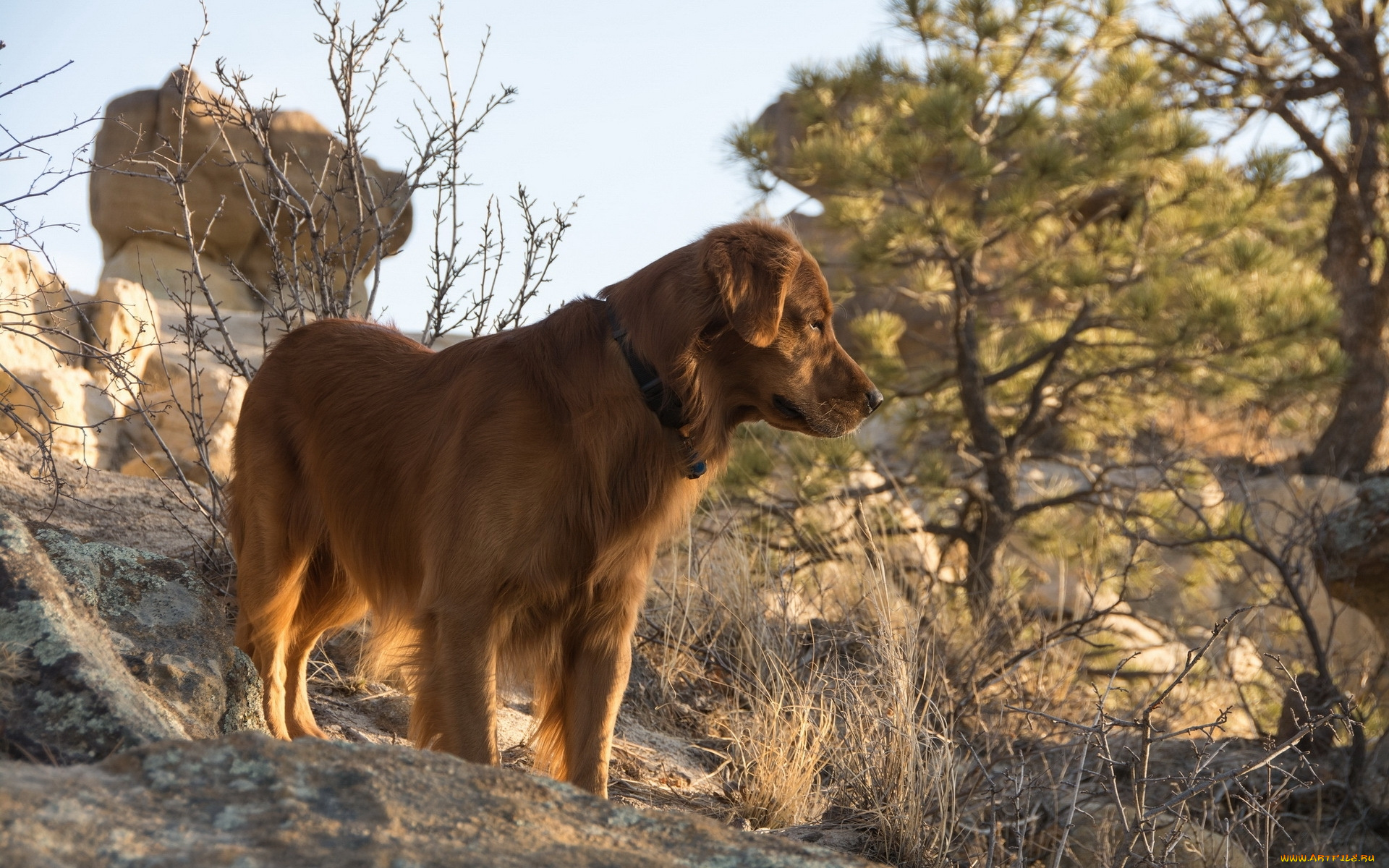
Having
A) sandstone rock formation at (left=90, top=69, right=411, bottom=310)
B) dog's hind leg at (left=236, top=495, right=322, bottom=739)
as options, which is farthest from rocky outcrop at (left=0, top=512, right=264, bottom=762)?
sandstone rock formation at (left=90, top=69, right=411, bottom=310)

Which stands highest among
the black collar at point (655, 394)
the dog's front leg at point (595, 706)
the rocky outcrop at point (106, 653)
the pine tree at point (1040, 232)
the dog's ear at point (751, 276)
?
the pine tree at point (1040, 232)

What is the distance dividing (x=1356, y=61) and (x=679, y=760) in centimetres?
1268

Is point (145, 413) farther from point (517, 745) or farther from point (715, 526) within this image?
point (715, 526)

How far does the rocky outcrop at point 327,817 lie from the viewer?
137 centimetres

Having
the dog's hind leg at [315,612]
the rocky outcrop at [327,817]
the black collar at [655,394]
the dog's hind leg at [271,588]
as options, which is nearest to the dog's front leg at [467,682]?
the black collar at [655,394]

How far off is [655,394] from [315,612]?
162cm

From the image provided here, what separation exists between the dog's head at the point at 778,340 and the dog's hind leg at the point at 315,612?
1555 mm

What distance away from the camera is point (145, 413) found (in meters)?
3.89

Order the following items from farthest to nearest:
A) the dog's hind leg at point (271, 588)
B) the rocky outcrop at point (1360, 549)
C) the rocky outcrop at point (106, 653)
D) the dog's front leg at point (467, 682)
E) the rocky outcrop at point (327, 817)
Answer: the rocky outcrop at point (1360, 549)
the dog's hind leg at point (271, 588)
the dog's front leg at point (467, 682)
the rocky outcrop at point (106, 653)
the rocky outcrop at point (327, 817)

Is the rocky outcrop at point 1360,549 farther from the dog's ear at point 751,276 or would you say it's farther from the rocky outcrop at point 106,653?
the rocky outcrop at point 106,653

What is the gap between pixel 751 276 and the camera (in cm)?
307

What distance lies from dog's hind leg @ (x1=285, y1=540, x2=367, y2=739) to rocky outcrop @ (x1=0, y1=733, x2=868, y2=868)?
217 cm

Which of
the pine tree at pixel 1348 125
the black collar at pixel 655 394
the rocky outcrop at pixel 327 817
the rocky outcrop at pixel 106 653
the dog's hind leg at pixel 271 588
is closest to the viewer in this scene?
the rocky outcrop at pixel 327 817

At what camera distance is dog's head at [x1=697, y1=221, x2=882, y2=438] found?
3.05m
